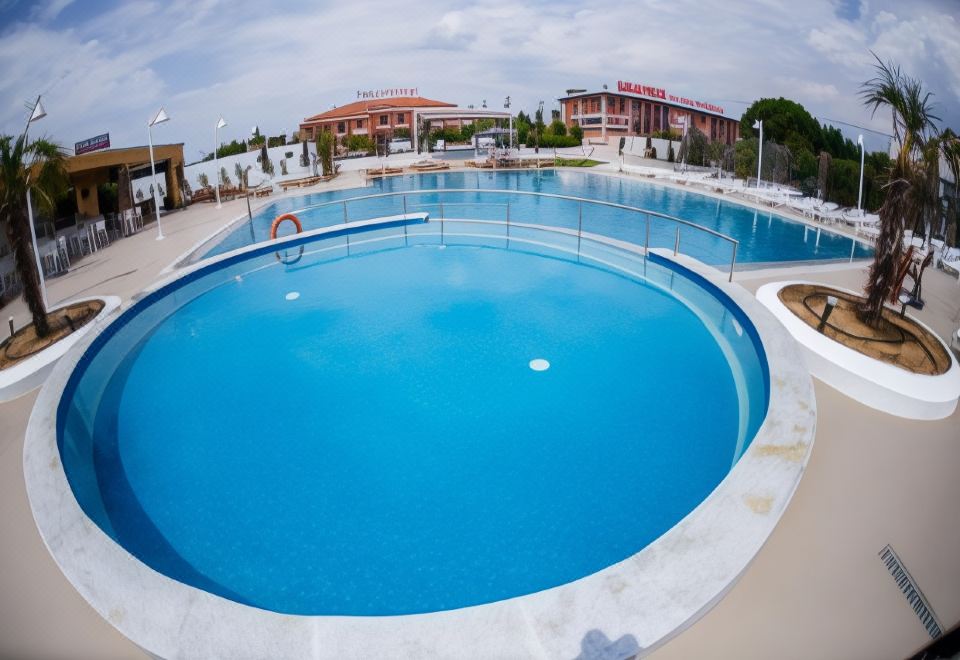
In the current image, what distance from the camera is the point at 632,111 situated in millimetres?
37594

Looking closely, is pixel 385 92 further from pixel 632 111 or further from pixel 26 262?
pixel 26 262

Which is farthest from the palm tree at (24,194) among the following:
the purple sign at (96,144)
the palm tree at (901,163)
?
the purple sign at (96,144)

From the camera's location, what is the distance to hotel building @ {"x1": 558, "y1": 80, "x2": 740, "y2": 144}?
119 ft

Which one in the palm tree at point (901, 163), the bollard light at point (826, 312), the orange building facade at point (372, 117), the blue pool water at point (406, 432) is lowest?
the blue pool water at point (406, 432)

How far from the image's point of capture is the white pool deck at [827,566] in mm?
1977

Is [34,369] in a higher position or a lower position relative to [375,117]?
lower

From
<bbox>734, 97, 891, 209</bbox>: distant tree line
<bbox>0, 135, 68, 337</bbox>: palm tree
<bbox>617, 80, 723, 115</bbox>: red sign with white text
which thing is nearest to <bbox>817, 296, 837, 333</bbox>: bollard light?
<bbox>734, 97, 891, 209</bbox>: distant tree line

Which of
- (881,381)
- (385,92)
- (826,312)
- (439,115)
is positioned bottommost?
(881,381)

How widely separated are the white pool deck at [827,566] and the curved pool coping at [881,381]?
0.31 feet

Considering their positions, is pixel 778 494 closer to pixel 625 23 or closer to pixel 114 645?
pixel 114 645

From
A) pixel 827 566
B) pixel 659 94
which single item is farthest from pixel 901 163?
pixel 659 94

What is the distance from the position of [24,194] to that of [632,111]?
38967 mm

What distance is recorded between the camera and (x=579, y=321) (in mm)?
5246

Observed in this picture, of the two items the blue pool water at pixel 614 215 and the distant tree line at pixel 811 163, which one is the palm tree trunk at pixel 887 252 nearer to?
the distant tree line at pixel 811 163
